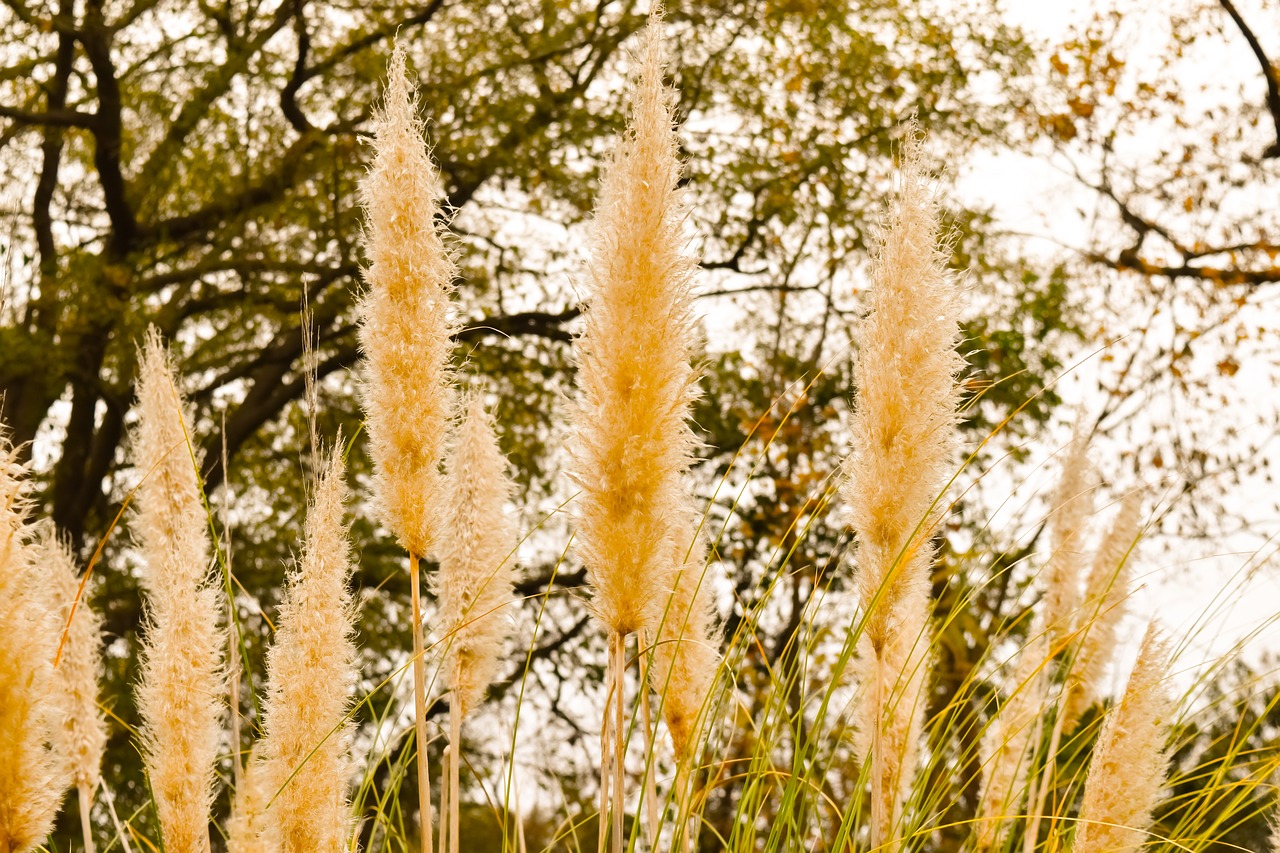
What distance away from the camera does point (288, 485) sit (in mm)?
9414

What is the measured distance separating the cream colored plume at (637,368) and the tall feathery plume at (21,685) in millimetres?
705

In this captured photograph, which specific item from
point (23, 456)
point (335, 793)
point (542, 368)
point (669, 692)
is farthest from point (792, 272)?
point (335, 793)

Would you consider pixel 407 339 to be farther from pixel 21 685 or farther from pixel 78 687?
pixel 78 687

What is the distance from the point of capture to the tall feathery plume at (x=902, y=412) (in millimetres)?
1811

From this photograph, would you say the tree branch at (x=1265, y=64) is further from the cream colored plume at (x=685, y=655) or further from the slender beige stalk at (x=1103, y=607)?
the cream colored plume at (x=685, y=655)

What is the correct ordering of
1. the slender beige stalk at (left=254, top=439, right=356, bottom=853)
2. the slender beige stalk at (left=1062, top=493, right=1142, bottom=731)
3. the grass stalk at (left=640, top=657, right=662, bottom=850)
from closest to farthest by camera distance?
the slender beige stalk at (left=254, top=439, right=356, bottom=853)
the grass stalk at (left=640, top=657, right=662, bottom=850)
the slender beige stalk at (left=1062, top=493, right=1142, bottom=731)

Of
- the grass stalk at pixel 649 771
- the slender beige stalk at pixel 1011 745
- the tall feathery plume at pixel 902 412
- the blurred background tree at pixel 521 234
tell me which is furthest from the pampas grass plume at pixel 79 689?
the blurred background tree at pixel 521 234

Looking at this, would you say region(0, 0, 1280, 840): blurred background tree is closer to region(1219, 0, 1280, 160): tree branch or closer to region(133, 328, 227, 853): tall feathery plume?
region(1219, 0, 1280, 160): tree branch

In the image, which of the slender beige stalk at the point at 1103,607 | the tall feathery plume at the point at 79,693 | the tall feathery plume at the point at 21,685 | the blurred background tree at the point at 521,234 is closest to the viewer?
the tall feathery plume at the point at 21,685

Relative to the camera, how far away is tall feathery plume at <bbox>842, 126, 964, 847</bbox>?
1.81 metres

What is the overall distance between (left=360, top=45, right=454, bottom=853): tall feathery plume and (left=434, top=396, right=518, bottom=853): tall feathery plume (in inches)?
13.8

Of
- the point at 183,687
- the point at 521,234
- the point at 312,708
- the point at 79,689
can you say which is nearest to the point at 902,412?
the point at 312,708

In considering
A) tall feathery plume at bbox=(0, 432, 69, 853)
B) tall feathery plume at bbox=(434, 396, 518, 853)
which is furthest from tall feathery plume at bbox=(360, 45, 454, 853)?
tall feathery plume at bbox=(0, 432, 69, 853)

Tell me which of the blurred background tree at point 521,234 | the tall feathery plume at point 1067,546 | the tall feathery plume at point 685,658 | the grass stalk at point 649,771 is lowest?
the grass stalk at point 649,771
